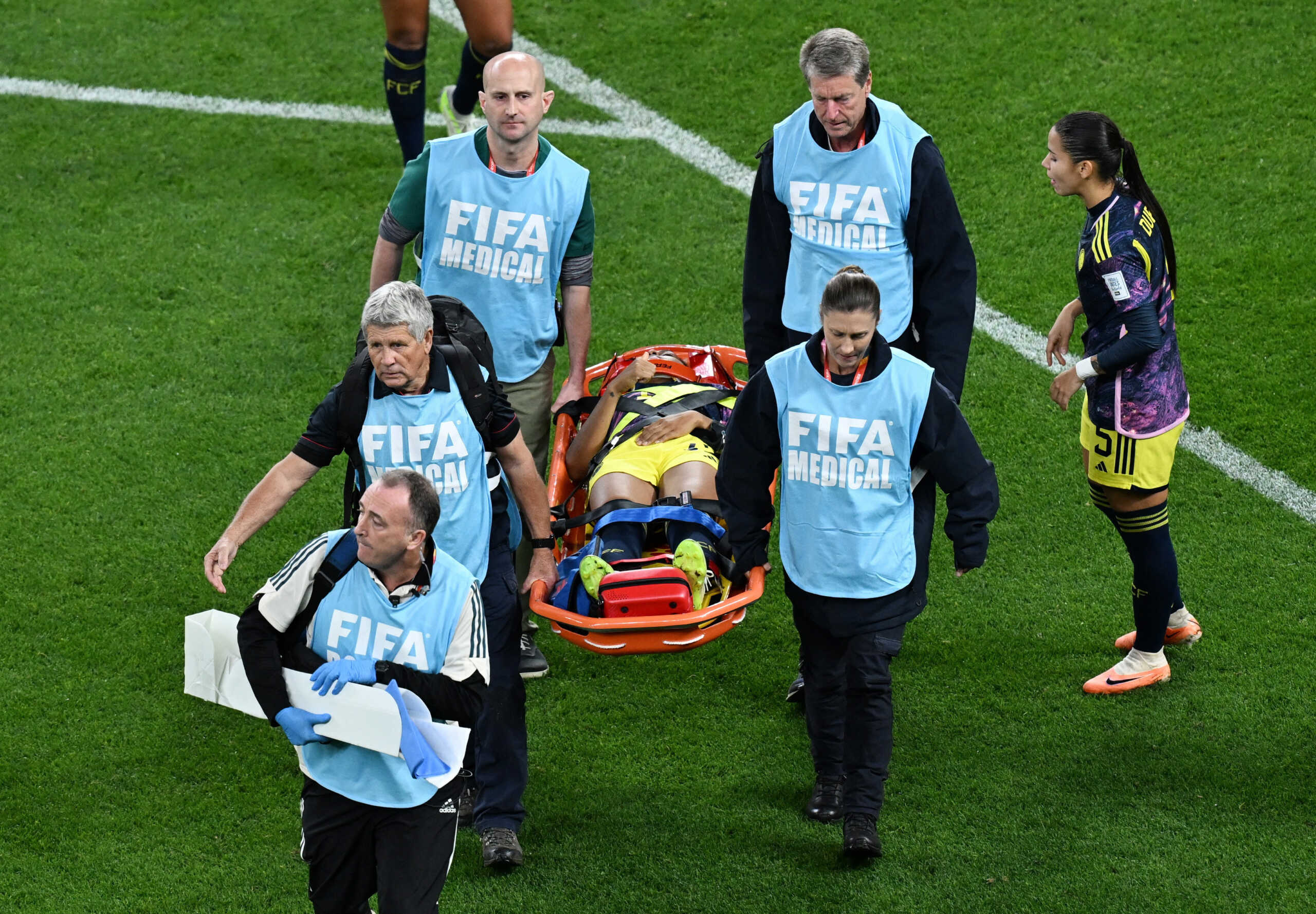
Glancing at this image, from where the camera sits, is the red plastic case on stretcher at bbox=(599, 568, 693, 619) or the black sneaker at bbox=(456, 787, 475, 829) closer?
the red plastic case on stretcher at bbox=(599, 568, 693, 619)

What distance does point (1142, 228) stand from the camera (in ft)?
17.2

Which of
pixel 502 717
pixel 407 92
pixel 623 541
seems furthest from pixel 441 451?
pixel 407 92

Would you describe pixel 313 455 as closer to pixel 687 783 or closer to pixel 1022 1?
pixel 687 783

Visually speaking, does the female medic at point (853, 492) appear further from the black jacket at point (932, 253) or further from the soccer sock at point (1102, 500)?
the soccer sock at point (1102, 500)

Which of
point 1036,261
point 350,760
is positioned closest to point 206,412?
point 350,760

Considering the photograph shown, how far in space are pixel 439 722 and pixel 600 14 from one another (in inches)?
297

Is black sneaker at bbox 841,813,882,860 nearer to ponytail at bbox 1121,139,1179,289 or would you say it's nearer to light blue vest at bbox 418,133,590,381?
light blue vest at bbox 418,133,590,381

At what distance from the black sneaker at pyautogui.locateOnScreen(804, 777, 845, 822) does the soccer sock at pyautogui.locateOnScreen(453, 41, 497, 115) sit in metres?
4.45

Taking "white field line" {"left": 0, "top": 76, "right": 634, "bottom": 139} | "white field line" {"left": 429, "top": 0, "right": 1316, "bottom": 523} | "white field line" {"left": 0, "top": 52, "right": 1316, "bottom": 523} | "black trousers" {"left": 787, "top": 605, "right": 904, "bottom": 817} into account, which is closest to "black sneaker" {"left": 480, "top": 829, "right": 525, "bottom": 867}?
"black trousers" {"left": 787, "top": 605, "right": 904, "bottom": 817}

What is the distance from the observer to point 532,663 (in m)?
6.04

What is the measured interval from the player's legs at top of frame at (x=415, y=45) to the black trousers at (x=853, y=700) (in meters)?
4.16

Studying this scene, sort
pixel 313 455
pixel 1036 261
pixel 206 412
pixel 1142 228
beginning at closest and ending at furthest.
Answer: pixel 313 455
pixel 1142 228
pixel 206 412
pixel 1036 261

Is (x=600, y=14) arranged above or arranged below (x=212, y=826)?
above

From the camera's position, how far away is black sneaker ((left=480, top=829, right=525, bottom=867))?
504 cm
